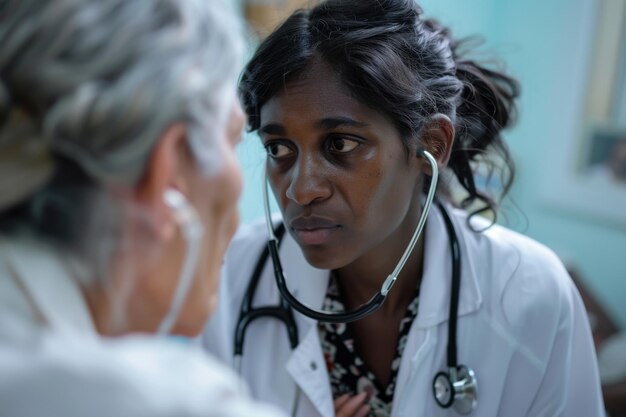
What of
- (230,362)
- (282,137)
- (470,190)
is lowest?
(230,362)

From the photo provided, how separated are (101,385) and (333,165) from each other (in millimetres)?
634

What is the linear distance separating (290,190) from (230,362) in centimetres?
45

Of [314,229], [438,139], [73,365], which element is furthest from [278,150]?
[73,365]

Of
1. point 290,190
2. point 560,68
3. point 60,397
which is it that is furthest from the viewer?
point 560,68

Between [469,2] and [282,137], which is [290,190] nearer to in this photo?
[282,137]

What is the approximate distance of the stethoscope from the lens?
40.8 inches

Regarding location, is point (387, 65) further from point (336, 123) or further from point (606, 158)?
point (606, 158)

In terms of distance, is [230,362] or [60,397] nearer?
[60,397]

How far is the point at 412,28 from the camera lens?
1.10 meters

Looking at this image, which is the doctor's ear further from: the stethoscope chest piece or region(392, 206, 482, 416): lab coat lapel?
the stethoscope chest piece

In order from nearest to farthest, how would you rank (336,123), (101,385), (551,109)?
(101,385) < (336,123) < (551,109)

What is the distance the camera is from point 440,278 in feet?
3.95

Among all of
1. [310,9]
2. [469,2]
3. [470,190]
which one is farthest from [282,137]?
[469,2]

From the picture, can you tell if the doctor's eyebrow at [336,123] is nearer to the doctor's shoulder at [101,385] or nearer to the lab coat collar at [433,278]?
the lab coat collar at [433,278]
